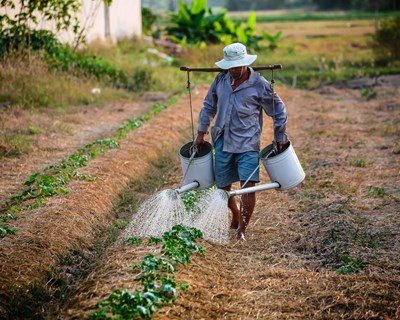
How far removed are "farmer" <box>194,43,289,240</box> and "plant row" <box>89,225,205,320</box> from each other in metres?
0.75

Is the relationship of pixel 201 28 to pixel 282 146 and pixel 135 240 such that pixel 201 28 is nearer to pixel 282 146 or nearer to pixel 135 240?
pixel 282 146

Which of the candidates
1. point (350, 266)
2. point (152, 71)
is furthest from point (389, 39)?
point (350, 266)

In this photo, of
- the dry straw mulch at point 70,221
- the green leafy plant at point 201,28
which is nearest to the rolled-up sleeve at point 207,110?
the dry straw mulch at point 70,221

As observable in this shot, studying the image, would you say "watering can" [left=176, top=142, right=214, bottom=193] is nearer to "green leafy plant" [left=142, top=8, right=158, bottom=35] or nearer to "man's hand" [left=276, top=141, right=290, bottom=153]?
"man's hand" [left=276, top=141, right=290, bottom=153]

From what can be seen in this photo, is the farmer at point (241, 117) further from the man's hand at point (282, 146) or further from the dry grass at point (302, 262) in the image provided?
the dry grass at point (302, 262)

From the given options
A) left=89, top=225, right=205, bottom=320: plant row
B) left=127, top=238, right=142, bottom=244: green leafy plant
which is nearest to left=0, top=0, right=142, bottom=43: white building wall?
left=127, top=238, right=142, bottom=244: green leafy plant

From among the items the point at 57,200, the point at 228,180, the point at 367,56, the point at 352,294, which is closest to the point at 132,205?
the point at 57,200

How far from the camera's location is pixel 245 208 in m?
6.44

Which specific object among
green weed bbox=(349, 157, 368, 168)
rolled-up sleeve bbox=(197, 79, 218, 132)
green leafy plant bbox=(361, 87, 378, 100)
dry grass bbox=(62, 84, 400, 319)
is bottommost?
green leafy plant bbox=(361, 87, 378, 100)

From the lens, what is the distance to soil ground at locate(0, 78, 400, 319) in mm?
4914

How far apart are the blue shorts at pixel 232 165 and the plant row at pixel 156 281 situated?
71 centimetres

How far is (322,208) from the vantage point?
7.30 meters

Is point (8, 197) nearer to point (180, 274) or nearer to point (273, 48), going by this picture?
point (180, 274)

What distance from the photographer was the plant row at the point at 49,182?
22.6 ft
